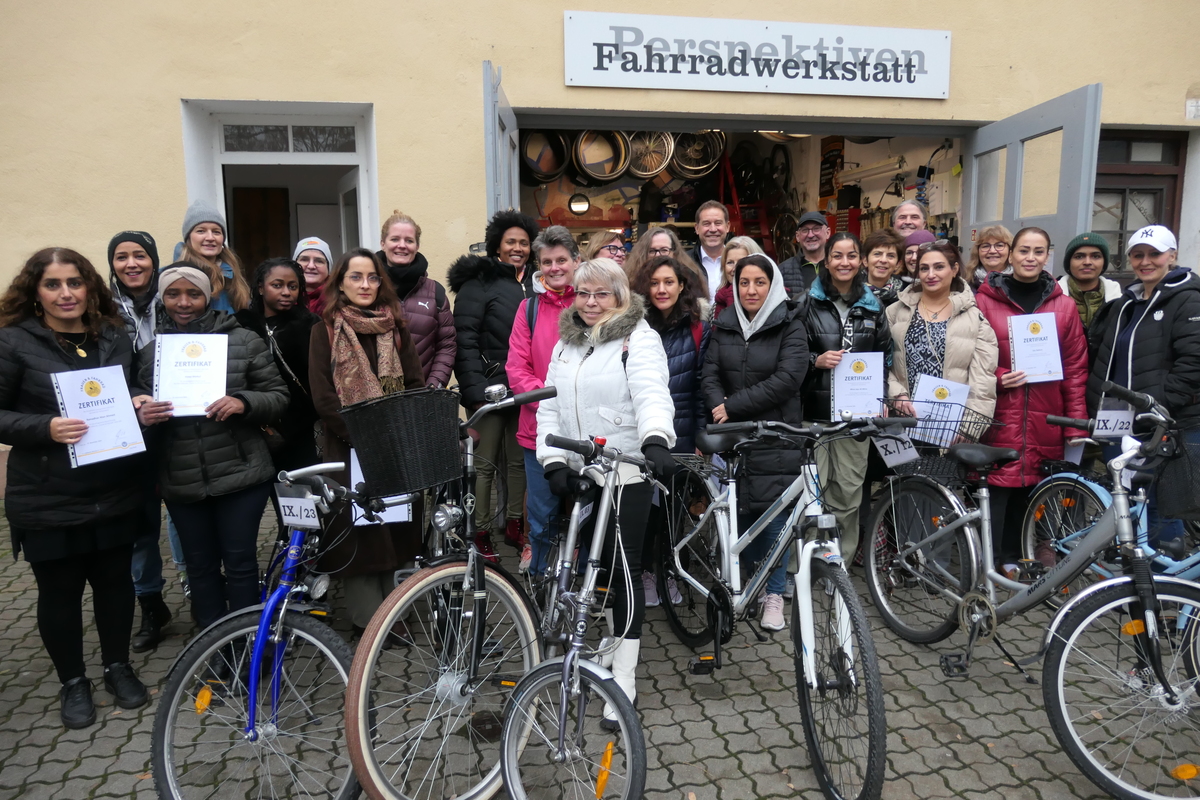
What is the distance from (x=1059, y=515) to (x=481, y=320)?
10.5 ft

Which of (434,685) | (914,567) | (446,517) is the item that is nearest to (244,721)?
(434,685)

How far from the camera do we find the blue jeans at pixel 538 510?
3721 mm

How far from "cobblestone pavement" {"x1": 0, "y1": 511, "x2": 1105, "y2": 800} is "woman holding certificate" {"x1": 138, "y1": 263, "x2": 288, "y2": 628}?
2.22 ft

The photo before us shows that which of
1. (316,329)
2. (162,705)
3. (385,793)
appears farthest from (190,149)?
(385,793)

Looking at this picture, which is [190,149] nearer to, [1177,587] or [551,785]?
[551,785]

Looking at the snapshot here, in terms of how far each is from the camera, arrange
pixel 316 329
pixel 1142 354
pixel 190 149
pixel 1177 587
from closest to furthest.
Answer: pixel 1177 587 → pixel 316 329 → pixel 1142 354 → pixel 190 149

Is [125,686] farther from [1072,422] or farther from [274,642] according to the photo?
[1072,422]

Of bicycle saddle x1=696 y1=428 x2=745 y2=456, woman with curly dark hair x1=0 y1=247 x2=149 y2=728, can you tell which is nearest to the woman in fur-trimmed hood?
bicycle saddle x1=696 y1=428 x2=745 y2=456

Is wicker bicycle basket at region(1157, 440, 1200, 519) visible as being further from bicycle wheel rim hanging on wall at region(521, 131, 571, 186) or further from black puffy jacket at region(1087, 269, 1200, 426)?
bicycle wheel rim hanging on wall at region(521, 131, 571, 186)

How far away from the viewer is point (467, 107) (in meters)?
6.17

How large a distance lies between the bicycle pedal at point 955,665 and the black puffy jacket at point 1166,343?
1598 millimetres

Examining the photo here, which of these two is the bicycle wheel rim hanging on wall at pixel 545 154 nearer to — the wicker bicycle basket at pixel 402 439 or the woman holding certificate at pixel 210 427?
the woman holding certificate at pixel 210 427

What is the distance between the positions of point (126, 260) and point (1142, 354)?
4824mm

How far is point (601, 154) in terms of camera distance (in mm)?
8289
